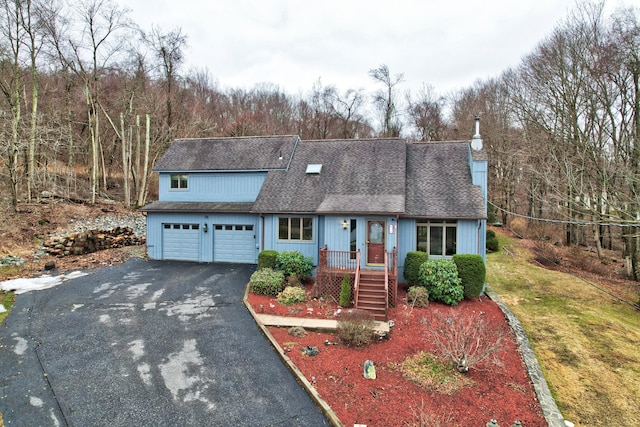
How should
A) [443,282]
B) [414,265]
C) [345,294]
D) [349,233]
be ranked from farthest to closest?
[349,233] → [414,265] → [443,282] → [345,294]

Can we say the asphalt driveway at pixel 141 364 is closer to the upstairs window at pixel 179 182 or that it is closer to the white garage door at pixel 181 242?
the white garage door at pixel 181 242

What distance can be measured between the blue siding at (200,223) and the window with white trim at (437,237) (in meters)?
7.26

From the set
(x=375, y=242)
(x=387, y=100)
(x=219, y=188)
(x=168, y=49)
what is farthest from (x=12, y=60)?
(x=387, y=100)

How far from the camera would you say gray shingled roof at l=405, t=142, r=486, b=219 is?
13039 mm

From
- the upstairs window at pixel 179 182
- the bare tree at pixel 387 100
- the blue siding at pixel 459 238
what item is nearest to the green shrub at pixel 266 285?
the blue siding at pixel 459 238

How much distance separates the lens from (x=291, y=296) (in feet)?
36.4

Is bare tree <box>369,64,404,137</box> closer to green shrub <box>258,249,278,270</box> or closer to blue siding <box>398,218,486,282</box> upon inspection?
blue siding <box>398,218,486,282</box>

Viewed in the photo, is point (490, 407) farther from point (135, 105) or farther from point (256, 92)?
point (256, 92)

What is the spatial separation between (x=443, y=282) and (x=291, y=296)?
525 cm

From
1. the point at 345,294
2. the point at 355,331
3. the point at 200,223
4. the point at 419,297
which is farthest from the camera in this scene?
the point at 200,223

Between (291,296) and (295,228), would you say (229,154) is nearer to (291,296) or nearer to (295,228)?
(295,228)

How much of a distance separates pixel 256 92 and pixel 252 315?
1509 inches

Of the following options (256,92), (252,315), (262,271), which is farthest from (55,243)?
(256,92)

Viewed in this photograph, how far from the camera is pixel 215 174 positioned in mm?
17234
